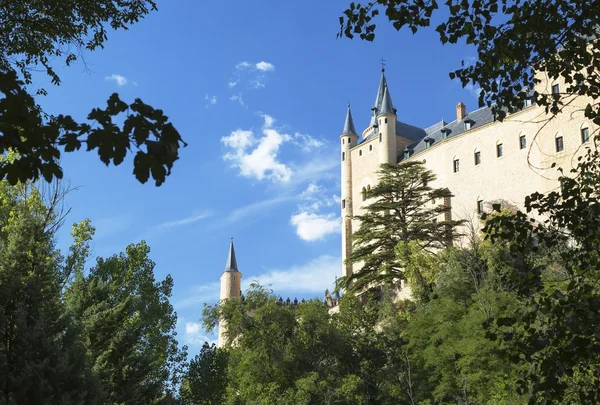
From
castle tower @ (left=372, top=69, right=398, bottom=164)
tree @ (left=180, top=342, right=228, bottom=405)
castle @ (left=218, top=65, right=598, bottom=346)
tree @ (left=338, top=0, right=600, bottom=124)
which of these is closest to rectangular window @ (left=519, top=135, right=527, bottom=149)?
castle @ (left=218, top=65, right=598, bottom=346)

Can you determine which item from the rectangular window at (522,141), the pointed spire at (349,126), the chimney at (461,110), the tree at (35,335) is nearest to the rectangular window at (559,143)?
the rectangular window at (522,141)

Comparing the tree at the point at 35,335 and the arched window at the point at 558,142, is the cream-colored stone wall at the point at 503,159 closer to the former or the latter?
the arched window at the point at 558,142

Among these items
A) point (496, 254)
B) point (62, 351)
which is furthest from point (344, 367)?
point (62, 351)

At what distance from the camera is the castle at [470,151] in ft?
142

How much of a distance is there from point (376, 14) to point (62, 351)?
37.7ft

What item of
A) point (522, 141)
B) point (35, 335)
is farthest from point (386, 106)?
point (35, 335)

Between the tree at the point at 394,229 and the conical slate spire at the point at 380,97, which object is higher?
the conical slate spire at the point at 380,97

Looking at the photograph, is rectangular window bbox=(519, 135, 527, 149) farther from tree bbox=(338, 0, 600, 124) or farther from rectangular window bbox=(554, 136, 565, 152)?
tree bbox=(338, 0, 600, 124)

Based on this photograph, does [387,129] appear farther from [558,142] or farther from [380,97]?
[558,142]

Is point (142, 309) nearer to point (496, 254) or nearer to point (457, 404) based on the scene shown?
point (457, 404)

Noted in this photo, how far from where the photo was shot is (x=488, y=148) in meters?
48.8

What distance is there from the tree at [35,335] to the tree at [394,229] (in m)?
27.1

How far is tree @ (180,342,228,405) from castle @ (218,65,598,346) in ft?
26.4

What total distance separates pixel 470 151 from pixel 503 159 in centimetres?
309
